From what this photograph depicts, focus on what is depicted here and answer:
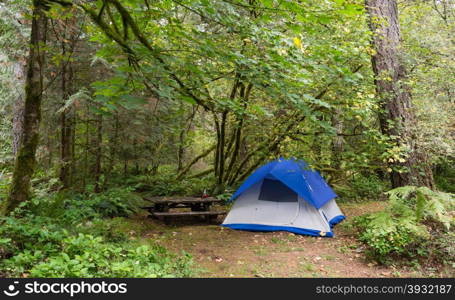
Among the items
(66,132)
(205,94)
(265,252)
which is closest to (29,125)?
(205,94)

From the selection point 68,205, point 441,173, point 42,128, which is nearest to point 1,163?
point 42,128

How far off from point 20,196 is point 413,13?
40.7ft

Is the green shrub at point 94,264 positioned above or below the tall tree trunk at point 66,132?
below

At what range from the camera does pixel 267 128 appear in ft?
32.7

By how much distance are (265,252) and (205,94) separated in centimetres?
346

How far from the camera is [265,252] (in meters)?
6.54

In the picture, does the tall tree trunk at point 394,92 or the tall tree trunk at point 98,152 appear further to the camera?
the tall tree trunk at point 98,152

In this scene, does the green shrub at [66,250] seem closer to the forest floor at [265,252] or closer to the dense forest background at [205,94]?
the dense forest background at [205,94]

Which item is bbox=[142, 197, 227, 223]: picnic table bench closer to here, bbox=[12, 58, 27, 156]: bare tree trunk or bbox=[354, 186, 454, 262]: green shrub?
bbox=[12, 58, 27, 156]: bare tree trunk

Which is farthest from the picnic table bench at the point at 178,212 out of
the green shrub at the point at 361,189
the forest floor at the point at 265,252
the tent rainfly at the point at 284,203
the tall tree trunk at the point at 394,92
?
the green shrub at the point at 361,189

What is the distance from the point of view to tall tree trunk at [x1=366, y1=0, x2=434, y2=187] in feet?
22.7

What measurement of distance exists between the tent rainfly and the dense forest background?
0.57 meters

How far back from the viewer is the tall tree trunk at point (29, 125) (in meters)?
5.27

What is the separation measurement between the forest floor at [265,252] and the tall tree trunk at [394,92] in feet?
6.35
